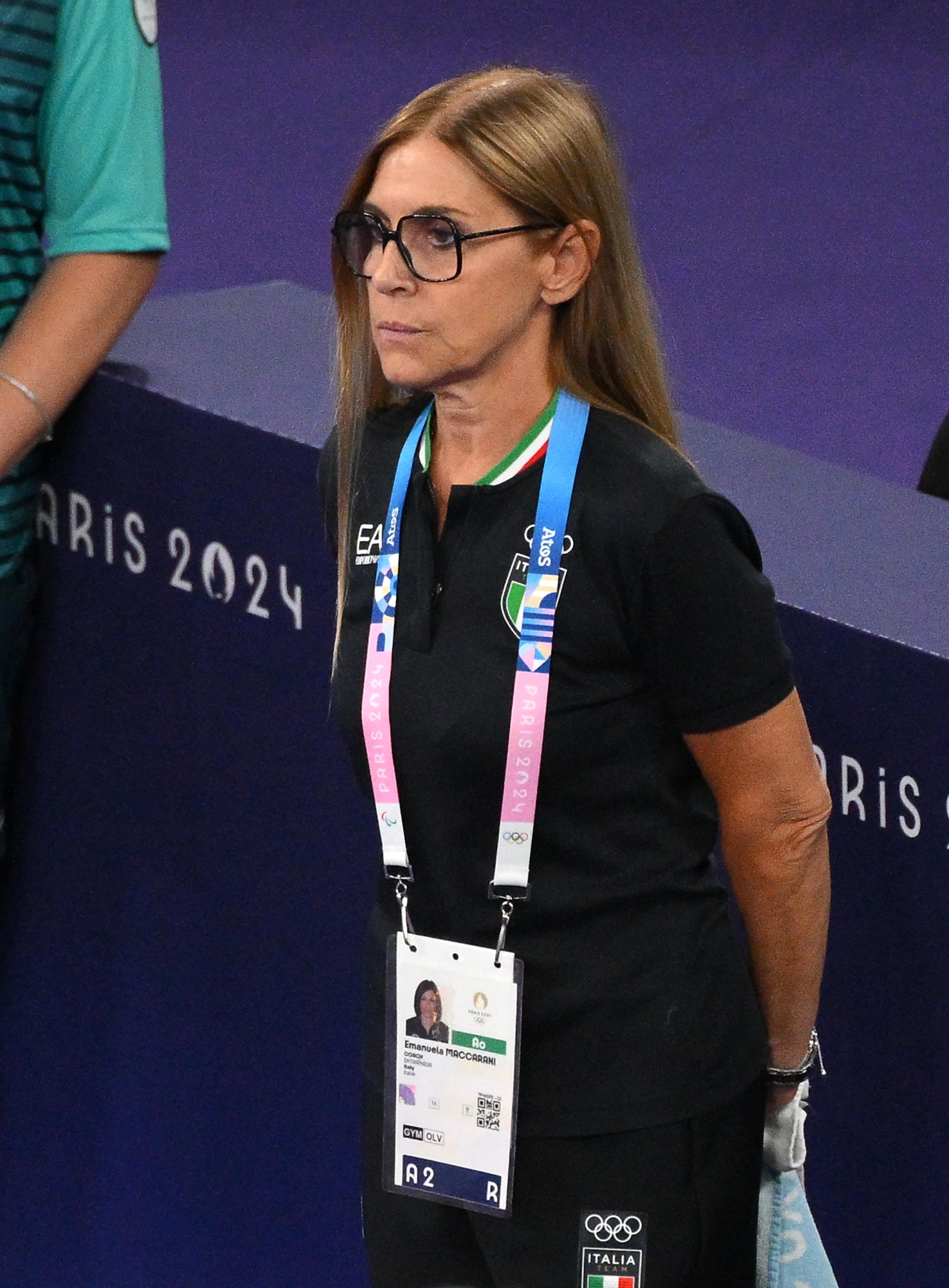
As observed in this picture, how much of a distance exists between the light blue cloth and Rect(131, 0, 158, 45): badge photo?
1.05 m

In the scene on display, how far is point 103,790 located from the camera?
6.39 feet

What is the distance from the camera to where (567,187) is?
1217 mm

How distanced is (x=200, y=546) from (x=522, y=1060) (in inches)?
27.4

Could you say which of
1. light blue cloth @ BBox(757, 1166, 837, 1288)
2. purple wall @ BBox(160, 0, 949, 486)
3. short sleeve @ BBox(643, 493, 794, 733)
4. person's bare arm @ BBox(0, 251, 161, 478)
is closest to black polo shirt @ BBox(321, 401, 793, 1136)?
short sleeve @ BBox(643, 493, 794, 733)

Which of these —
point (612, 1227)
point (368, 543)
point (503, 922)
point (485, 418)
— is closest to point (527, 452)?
point (485, 418)

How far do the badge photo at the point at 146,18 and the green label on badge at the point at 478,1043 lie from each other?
34.7 inches

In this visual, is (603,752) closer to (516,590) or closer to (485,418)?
(516,590)

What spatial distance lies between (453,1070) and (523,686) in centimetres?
28

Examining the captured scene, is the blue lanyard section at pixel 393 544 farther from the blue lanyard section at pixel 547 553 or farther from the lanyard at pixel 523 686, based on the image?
the blue lanyard section at pixel 547 553

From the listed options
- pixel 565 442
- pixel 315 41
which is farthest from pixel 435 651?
pixel 315 41

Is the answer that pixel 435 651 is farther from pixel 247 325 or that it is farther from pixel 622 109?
pixel 622 109

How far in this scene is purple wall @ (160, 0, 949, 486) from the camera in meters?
4.64

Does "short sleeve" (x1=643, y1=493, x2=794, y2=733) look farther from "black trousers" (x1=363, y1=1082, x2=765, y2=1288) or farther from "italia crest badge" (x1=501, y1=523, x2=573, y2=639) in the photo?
"black trousers" (x1=363, y1=1082, x2=765, y2=1288)

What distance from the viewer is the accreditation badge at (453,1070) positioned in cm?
127
